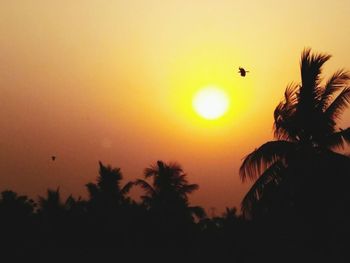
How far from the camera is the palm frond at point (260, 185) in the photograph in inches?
547

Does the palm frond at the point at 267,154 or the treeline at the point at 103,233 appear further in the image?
the treeline at the point at 103,233

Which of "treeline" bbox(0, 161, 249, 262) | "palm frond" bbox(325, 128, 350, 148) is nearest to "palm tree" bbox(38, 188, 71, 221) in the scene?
"treeline" bbox(0, 161, 249, 262)

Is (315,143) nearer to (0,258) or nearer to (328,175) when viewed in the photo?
(328,175)

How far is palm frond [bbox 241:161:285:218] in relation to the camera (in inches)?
547

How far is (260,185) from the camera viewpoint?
549 inches

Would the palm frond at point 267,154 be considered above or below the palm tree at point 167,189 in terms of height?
below

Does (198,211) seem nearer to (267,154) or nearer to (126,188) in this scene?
(126,188)

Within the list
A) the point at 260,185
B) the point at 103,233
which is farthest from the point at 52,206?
the point at 260,185

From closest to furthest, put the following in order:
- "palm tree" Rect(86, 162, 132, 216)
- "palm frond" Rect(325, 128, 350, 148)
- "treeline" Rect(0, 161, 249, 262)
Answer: "palm frond" Rect(325, 128, 350, 148) → "treeline" Rect(0, 161, 249, 262) → "palm tree" Rect(86, 162, 132, 216)

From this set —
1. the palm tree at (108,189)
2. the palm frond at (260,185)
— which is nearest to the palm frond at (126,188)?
the palm tree at (108,189)

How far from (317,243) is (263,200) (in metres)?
2.10

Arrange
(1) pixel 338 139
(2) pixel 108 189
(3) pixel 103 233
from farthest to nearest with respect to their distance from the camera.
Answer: (2) pixel 108 189
(3) pixel 103 233
(1) pixel 338 139

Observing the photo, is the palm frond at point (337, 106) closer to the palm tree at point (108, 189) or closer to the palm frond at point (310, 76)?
the palm frond at point (310, 76)

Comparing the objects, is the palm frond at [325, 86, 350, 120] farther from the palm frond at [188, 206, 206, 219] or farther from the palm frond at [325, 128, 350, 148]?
the palm frond at [188, 206, 206, 219]
